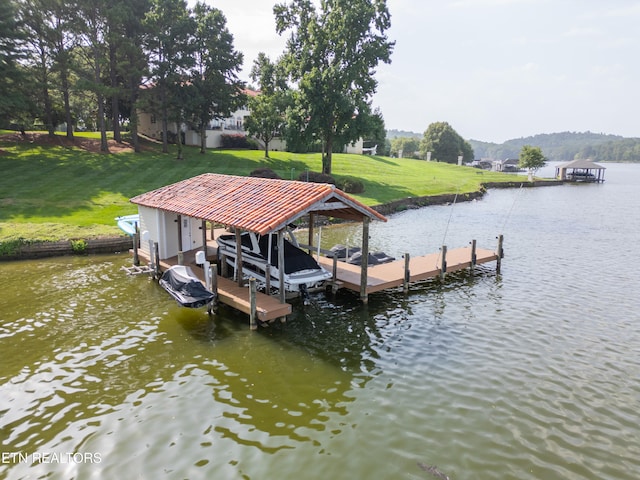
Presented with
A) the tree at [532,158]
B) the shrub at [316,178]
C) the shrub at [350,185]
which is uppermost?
the tree at [532,158]

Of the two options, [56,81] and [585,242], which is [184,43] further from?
[585,242]

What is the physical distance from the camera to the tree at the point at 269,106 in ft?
161

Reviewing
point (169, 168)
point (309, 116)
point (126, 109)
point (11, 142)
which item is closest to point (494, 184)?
point (309, 116)

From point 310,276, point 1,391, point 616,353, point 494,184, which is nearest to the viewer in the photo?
point 1,391

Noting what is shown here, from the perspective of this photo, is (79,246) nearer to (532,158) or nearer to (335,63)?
(335,63)

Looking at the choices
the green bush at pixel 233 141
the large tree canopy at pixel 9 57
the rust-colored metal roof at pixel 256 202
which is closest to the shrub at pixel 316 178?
the rust-colored metal roof at pixel 256 202

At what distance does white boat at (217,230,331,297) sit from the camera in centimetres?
1647

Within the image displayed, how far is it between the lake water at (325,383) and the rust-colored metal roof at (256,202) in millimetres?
3667

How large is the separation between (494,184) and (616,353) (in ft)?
204

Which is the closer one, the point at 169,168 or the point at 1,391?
the point at 1,391

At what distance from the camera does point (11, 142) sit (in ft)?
155

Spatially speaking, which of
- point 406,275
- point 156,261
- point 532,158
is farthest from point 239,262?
point 532,158

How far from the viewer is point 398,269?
20.5 meters

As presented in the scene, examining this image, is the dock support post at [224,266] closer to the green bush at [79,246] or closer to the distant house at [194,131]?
the green bush at [79,246]
